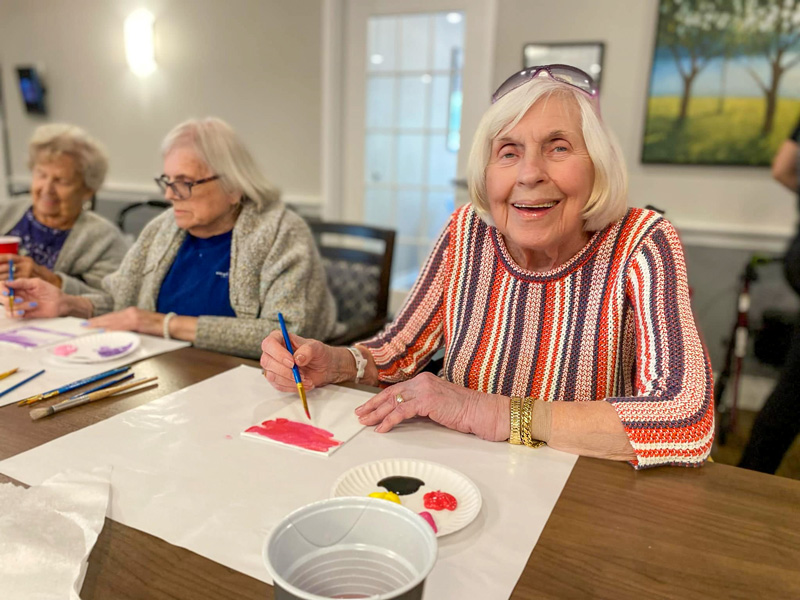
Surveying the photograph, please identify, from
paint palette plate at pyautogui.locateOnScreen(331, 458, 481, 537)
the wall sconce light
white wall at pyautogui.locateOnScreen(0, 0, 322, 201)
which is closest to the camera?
paint palette plate at pyautogui.locateOnScreen(331, 458, 481, 537)

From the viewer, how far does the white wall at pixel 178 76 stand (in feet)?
12.4

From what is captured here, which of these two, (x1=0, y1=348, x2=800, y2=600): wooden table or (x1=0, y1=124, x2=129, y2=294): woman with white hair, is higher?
(x1=0, y1=124, x2=129, y2=294): woman with white hair

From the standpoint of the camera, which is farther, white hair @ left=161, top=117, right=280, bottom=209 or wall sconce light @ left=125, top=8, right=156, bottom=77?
wall sconce light @ left=125, top=8, right=156, bottom=77

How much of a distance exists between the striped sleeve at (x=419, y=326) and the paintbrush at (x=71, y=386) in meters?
0.49

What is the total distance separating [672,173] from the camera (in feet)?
9.64

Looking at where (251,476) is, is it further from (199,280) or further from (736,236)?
(736,236)

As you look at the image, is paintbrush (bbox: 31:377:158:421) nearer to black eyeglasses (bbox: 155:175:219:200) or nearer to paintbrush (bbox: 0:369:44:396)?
paintbrush (bbox: 0:369:44:396)

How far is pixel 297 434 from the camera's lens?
91 centimetres

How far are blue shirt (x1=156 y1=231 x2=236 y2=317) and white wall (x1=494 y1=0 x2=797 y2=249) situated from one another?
2097 mm

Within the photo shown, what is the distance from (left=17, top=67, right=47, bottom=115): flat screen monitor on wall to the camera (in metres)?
4.68

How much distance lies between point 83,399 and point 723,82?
9.66 ft

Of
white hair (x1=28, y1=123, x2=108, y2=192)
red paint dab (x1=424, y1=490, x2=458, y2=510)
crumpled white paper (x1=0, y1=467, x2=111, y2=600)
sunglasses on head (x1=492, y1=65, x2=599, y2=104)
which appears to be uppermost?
sunglasses on head (x1=492, y1=65, x2=599, y2=104)

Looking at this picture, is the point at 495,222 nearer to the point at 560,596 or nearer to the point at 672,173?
the point at 560,596

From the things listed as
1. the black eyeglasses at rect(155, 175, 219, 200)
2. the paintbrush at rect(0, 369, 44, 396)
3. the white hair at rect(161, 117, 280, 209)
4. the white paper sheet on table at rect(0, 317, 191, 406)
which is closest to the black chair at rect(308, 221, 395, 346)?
the white hair at rect(161, 117, 280, 209)
